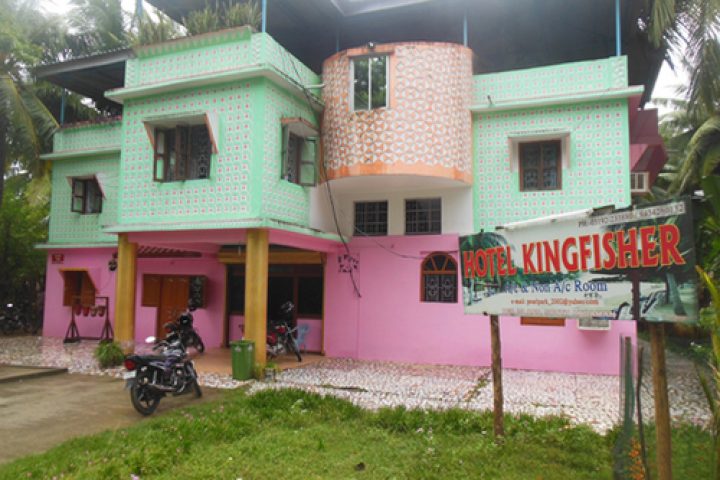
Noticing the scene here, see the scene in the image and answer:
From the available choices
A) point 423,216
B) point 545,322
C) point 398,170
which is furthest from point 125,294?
point 545,322

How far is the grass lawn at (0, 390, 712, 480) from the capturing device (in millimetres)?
4930

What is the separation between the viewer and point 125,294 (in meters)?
11.7

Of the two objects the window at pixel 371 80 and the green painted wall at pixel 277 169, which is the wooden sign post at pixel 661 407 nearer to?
the green painted wall at pixel 277 169

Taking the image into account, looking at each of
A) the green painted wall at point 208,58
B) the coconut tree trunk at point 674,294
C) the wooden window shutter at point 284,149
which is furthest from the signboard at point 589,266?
the green painted wall at point 208,58

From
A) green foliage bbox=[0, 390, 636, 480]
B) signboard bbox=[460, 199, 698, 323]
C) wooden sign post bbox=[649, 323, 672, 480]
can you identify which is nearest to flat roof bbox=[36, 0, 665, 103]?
signboard bbox=[460, 199, 698, 323]

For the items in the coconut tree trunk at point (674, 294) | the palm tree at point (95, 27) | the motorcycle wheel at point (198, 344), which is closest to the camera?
the coconut tree trunk at point (674, 294)

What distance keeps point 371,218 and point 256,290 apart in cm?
393

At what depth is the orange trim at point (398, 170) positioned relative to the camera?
439 inches

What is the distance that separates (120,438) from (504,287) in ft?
14.7

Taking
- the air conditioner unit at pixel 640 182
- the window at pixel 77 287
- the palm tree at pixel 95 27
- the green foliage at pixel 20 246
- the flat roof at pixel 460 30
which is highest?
the palm tree at pixel 95 27

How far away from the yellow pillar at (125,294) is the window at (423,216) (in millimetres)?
6209

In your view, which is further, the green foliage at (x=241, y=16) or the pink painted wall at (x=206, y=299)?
the pink painted wall at (x=206, y=299)

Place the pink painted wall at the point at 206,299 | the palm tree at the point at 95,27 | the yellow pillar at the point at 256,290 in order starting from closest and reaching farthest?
the yellow pillar at the point at 256,290
the pink painted wall at the point at 206,299
the palm tree at the point at 95,27

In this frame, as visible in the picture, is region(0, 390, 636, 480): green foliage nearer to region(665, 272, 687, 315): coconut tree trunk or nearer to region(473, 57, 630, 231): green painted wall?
region(665, 272, 687, 315): coconut tree trunk
